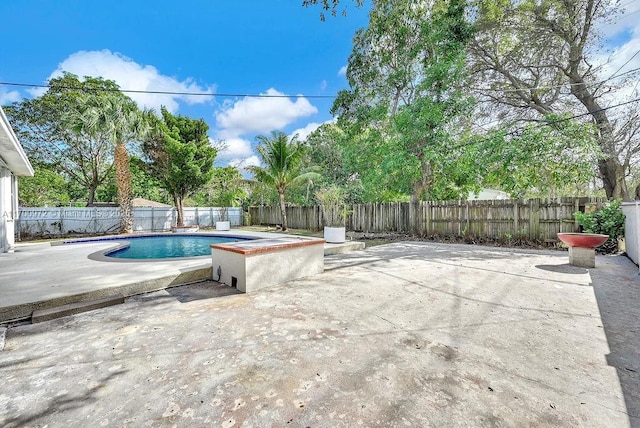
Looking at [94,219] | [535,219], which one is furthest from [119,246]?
[535,219]

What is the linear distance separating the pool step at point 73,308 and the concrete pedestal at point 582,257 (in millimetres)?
7218

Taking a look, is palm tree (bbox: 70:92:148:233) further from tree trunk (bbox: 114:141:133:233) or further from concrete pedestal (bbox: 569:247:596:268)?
concrete pedestal (bbox: 569:247:596:268)

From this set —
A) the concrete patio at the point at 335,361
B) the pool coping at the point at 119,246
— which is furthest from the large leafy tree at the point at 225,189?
the concrete patio at the point at 335,361

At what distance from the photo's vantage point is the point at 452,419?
1.39 meters

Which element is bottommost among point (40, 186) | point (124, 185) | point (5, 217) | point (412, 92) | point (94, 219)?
point (94, 219)

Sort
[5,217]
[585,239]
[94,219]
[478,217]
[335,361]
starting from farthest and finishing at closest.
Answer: [94,219] < [478,217] < [5,217] < [585,239] < [335,361]

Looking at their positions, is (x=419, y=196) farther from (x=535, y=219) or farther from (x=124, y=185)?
(x=124, y=185)

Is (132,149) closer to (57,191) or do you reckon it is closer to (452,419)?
(57,191)

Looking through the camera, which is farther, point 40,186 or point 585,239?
point 40,186

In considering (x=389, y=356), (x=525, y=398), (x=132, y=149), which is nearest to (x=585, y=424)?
(x=525, y=398)

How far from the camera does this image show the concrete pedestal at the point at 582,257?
491 cm

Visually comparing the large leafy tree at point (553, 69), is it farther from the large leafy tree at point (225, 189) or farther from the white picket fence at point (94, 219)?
the white picket fence at point (94, 219)

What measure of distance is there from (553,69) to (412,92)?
4.67m

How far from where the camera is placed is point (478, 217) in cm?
889
